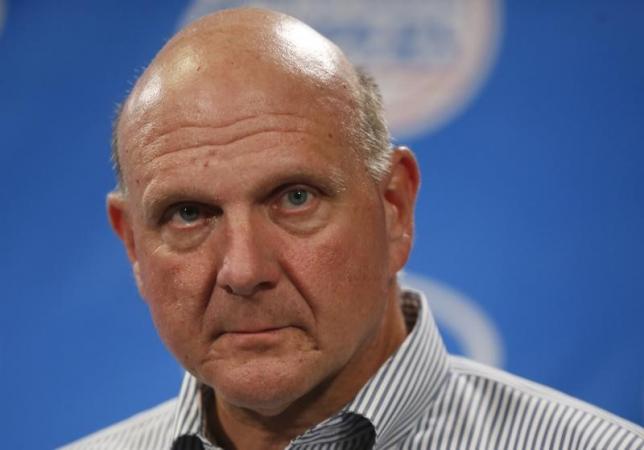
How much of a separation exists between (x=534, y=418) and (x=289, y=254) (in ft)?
1.93

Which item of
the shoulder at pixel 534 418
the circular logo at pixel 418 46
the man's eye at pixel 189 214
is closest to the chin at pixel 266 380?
the man's eye at pixel 189 214

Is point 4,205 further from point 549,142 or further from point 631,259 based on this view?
point 631,259

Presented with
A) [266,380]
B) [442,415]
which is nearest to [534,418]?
[442,415]

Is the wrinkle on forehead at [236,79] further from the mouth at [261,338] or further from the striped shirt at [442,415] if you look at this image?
the striped shirt at [442,415]

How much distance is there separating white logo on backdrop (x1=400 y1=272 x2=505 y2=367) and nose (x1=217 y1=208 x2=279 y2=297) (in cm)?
129

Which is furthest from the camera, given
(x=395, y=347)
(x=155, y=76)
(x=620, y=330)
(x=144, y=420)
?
(x=620, y=330)

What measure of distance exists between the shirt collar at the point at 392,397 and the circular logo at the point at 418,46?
1.06m

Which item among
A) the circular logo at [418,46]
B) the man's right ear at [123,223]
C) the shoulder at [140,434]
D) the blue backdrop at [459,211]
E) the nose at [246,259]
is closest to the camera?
the nose at [246,259]

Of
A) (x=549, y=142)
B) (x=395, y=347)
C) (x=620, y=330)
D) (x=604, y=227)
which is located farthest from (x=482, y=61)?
(x=395, y=347)

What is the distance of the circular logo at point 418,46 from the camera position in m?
3.32

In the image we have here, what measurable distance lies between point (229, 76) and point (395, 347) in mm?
660

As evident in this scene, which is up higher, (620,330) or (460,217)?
(460,217)

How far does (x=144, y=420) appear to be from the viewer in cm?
261

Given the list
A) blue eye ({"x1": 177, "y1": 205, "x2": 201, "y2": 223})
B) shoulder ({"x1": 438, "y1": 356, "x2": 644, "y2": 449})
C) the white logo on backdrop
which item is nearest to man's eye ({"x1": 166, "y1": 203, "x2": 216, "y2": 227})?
blue eye ({"x1": 177, "y1": 205, "x2": 201, "y2": 223})
